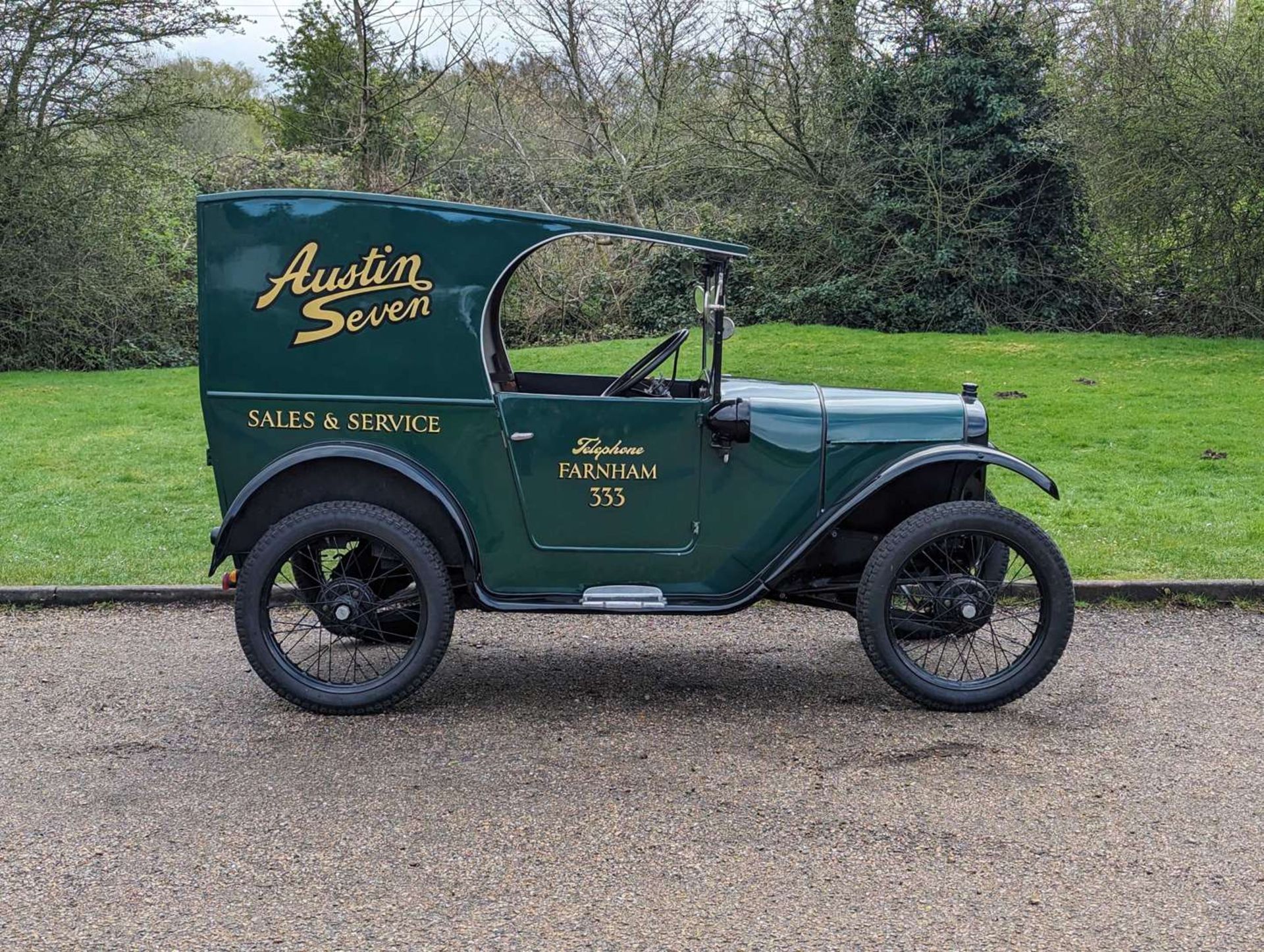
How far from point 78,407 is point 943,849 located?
485 inches

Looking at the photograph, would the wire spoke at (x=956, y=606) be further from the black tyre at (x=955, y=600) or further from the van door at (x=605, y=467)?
the van door at (x=605, y=467)

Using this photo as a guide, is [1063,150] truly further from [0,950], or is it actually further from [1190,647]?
[0,950]

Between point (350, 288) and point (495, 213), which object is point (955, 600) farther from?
point (350, 288)

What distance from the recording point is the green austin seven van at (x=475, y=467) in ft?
14.8

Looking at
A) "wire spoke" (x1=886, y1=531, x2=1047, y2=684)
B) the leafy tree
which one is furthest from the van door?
the leafy tree

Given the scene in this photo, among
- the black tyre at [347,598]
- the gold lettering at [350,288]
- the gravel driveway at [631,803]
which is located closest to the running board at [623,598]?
the gravel driveway at [631,803]

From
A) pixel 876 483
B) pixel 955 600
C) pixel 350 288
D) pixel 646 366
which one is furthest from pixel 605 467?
pixel 955 600

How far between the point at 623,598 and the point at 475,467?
774mm

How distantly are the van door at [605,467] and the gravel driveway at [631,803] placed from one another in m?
0.71

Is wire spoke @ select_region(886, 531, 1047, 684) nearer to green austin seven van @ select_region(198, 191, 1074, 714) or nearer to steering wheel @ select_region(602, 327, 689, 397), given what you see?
green austin seven van @ select_region(198, 191, 1074, 714)

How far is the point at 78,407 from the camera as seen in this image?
13352 mm

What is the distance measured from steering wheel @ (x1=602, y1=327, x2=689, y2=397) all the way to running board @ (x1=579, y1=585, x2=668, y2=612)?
83 centimetres

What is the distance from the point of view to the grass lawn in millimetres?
6973

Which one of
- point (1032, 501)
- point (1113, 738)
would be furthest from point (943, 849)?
point (1032, 501)
